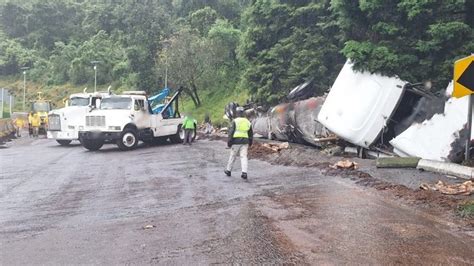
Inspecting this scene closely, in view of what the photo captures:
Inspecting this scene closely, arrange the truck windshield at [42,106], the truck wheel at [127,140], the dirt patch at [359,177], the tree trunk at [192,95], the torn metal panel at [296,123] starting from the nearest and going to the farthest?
the dirt patch at [359,177] < the torn metal panel at [296,123] < the truck wheel at [127,140] < the truck windshield at [42,106] < the tree trunk at [192,95]

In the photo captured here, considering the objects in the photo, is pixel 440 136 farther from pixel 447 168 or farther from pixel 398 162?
pixel 447 168

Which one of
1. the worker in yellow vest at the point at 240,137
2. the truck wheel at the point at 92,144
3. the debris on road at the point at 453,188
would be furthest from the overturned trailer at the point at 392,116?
the truck wheel at the point at 92,144

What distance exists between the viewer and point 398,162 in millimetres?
11727

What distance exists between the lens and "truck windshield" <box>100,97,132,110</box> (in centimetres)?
2269

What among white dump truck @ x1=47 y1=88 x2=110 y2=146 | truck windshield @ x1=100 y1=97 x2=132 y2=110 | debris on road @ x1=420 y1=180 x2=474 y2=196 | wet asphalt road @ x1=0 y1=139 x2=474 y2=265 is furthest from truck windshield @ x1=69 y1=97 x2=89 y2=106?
debris on road @ x1=420 y1=180 x2=474 y2=196

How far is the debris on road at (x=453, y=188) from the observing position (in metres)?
8.82

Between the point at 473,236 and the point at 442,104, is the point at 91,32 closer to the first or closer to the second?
the point at 442,104

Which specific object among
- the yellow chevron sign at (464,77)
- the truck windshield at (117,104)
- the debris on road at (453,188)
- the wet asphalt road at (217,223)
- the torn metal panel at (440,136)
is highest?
the yellow chevron sign at (464,77)

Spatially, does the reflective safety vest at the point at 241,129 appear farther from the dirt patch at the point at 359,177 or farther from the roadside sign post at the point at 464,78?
the roadside sign post at the point at 464,78

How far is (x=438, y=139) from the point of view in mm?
12180

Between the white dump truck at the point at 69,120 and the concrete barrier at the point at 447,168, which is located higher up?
the white dump truck at the point at 69,120

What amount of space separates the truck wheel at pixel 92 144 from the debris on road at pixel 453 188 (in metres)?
16.0

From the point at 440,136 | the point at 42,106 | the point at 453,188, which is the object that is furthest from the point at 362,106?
the point at 42,106

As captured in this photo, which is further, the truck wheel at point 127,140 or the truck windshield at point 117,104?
the truck windshield at point 117,104
